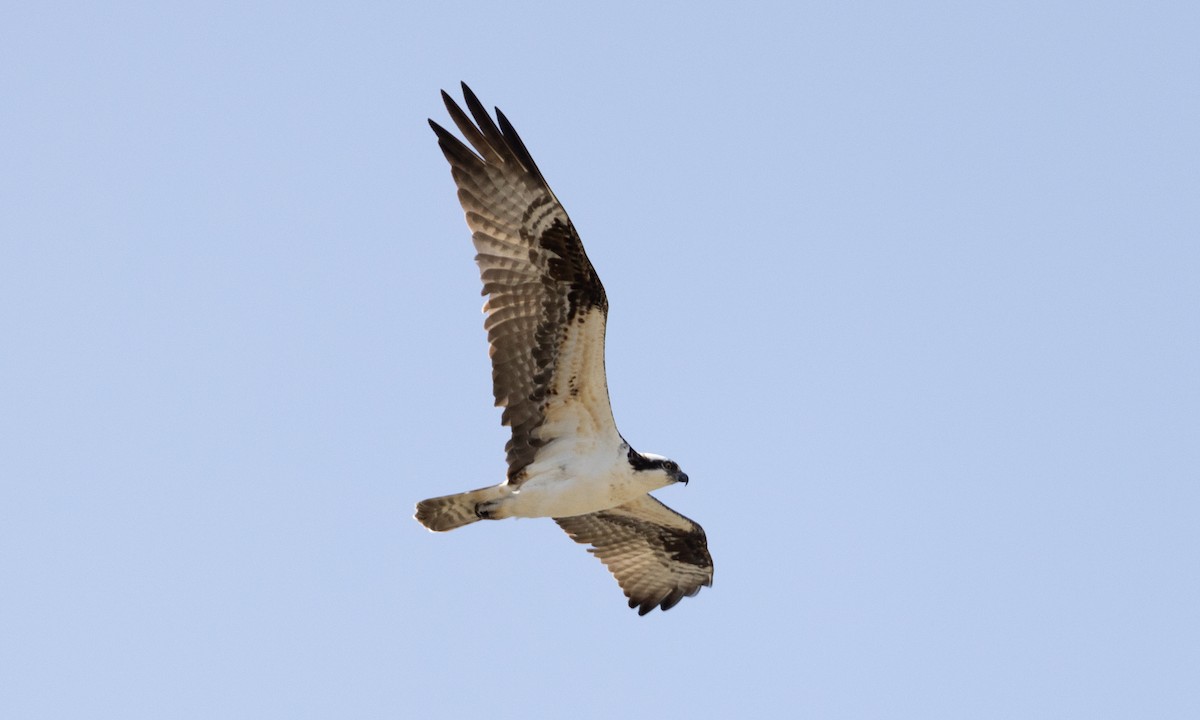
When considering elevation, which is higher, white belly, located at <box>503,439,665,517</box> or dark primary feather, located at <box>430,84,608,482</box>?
dark primary feather, located at <box>430,84,608,482</box>

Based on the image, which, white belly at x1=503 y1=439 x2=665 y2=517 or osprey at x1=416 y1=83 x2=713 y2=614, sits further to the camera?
white belly at x1=503 y1=439 x2=665 y2=517

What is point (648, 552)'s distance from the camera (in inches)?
594

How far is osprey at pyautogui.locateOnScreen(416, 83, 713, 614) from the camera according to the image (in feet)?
40.3

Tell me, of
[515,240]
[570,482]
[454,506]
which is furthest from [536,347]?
[454,506]

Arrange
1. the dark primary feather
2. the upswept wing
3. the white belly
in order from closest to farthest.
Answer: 1. the dark primary feather
2. the white belly
3. the upswept wing

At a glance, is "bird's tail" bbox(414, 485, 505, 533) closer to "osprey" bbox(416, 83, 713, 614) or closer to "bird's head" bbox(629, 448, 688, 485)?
"osprey" bbox(416, 83, 713, 614)

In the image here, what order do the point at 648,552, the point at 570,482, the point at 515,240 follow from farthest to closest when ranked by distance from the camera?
the point at 648,552 < the point at 570,482 < the point at 515,240

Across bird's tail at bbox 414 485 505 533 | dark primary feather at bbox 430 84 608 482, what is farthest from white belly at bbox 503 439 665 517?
dark primary feather at bbox 430 84 608 482

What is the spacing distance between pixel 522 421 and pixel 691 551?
9.86ft

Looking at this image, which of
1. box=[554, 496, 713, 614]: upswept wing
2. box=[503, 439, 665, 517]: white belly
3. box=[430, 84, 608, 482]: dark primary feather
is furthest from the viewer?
box=[554, 496, 713, 614]: upswept wing

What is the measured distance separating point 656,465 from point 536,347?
1355 mm

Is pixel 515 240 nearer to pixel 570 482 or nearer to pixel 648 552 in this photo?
pixel 570 482

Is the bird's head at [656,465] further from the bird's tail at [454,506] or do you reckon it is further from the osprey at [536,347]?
the bird's tail at [454,506]

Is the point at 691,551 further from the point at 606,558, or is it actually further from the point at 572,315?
the point at 572,315
